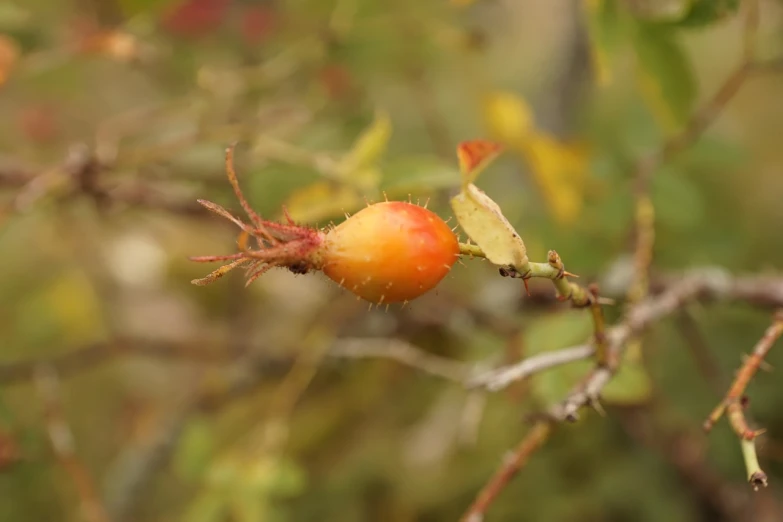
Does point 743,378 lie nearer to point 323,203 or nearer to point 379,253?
point 379,253

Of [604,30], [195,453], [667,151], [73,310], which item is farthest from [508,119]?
[73,310]

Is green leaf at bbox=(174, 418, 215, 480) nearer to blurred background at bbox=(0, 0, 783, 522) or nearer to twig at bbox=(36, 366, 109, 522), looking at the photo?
blurred background at bbox=(0, 0, 783, 522)

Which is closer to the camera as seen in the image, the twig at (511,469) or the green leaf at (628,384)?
the twig at (511,469)

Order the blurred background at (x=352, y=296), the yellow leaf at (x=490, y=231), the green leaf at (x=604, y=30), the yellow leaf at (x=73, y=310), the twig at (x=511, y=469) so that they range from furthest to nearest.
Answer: the yellow leaf at (x=73, y=310) → the blurred background at (x=352, y=296) → the green leaf at (x=604, y=30) → the twig at (x=511, y=469) → the yellow leaf at (x=490, y=231)

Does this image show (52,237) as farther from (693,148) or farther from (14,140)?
(693,148)

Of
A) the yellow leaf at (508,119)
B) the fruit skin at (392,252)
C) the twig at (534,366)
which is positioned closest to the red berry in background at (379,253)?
the fruit skin at (392,252)

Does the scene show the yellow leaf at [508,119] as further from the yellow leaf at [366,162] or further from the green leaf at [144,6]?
the green leaf at [144,6]

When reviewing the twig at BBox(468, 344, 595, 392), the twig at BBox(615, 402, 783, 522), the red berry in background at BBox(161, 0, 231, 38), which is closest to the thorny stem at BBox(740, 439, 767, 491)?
the twig at BBox(468, 344, 595, 392)
